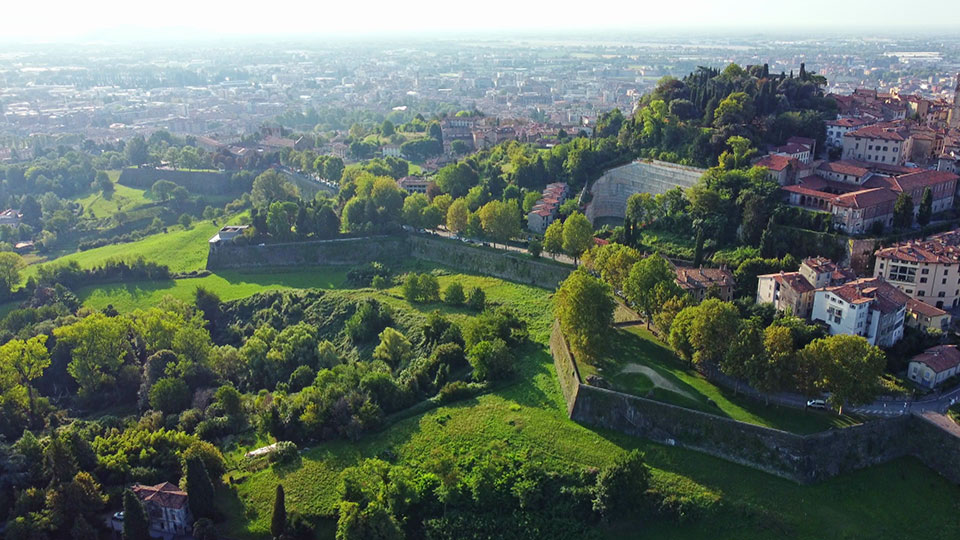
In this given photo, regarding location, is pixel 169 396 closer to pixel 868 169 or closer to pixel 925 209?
pixel 925 209

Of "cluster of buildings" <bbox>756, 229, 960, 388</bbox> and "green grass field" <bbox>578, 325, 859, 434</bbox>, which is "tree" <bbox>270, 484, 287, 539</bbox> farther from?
"cluster of buildings" <bbox>756, 229, 960, 388</bbox>

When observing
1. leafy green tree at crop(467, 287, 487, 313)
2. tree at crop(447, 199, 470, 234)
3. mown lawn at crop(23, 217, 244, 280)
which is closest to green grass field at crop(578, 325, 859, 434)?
leafy green tree at crop(467, 287, 487, 313)

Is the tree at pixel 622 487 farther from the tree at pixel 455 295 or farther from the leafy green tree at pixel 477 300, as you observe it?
the tree at pixel 455 295

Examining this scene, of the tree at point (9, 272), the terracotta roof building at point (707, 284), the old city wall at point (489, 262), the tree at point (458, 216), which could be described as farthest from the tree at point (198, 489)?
A: the tree at point (9, 272)

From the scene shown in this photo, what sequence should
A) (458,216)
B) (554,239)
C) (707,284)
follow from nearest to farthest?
(707,284) → (554,239) → (458,216)

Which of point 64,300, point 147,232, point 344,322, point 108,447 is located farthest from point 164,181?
point 108,447

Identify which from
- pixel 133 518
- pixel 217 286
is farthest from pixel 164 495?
pixel 217 286

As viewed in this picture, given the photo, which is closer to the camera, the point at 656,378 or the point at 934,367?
the point at 934,367
